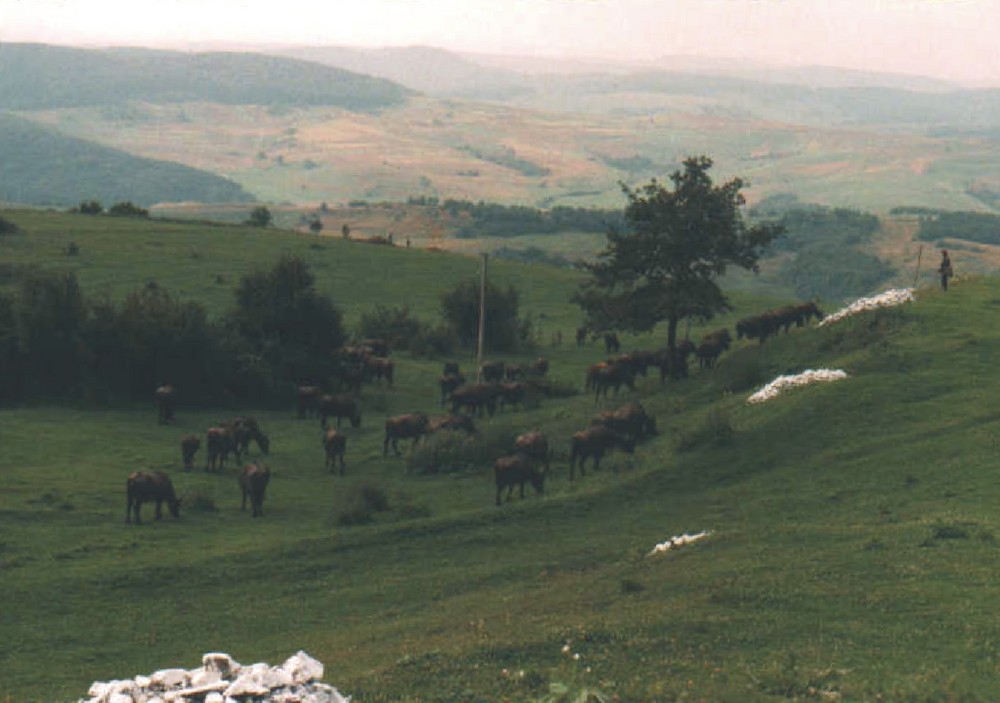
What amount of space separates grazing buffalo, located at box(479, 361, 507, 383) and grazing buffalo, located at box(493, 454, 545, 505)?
27802 millimetres

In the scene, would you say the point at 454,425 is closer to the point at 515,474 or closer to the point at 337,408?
the point at 337,408

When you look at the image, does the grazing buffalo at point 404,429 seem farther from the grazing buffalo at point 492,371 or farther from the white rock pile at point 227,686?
the white rock pile at point 227,686

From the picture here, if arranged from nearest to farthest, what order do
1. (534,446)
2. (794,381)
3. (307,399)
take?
(534,446), (794,381), (307,399)

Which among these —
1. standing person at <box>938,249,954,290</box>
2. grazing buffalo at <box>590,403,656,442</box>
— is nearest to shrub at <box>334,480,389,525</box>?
grazing buffalo at <box>590,403,656,442</box>

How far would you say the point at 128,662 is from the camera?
24109 mm

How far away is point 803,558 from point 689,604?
3.84 metres

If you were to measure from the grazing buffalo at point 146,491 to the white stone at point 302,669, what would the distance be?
2162 centimetres

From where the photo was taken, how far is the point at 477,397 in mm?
58500

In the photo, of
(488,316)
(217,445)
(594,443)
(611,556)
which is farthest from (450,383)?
(611,556)

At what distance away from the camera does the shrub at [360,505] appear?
3612 cm

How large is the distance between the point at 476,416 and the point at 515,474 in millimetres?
20045

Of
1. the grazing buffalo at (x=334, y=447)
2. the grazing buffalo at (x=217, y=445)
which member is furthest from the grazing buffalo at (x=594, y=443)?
the grazing buffalo at (x=217, y=445)

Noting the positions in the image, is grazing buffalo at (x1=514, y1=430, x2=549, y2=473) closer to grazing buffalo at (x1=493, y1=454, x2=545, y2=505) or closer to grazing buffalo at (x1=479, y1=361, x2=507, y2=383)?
grazing buffalo at (x1=493, y1=454, x2=545, y2=505)

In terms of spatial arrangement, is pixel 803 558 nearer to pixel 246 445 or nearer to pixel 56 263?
pixel 246 445
